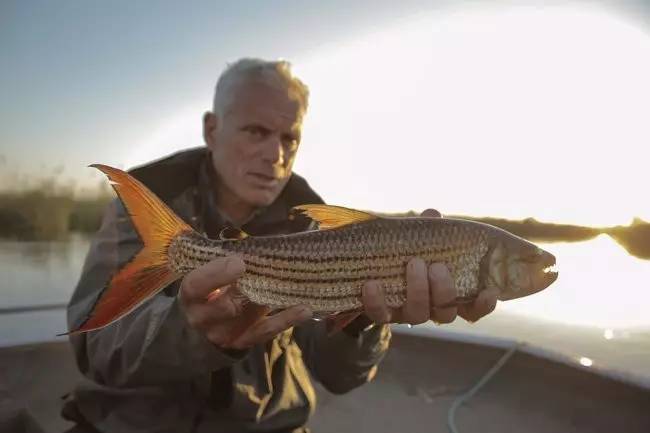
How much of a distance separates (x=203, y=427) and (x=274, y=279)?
1.35 m

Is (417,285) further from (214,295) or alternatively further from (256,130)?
(256,130)

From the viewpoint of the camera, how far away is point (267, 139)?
3752 millimetres

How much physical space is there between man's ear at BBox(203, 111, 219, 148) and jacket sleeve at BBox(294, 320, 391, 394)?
1684mm

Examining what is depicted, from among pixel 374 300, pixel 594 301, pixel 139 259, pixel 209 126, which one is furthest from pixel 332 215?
pixel 594 301

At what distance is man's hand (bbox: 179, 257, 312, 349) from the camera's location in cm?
222

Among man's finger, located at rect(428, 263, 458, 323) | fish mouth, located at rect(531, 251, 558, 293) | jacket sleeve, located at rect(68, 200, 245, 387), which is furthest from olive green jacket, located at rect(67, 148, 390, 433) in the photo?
fish mouth, located at rect(531, 251, 558, 293)

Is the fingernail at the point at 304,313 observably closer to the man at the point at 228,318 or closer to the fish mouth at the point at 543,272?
the man at the point at 228,318

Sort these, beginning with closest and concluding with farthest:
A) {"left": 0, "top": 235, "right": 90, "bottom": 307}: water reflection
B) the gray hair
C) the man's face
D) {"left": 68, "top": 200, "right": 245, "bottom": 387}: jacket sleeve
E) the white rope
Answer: {"left": 68, "top": 200, "right": 245, "bottom": 387}: jacket sleeve
the man's face
the gray hair
the white rope
{"left": 0, "top": 235, "right": 90, "bottom": 307}: water reflection

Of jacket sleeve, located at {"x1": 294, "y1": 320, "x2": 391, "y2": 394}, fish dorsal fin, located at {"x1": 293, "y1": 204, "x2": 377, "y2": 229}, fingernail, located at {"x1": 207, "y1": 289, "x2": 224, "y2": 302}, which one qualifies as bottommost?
jacket sleeve, located at {"x1": 294, "y1": 320, "x2": 391, "y2": 394}

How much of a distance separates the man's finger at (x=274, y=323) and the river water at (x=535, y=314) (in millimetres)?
3502

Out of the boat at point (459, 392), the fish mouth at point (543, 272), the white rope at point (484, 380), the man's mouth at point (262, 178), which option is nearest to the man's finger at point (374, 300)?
the fish mouth at point (543, 272)

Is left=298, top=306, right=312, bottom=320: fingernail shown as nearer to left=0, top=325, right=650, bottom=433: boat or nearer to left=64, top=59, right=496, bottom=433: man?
left=64, top=59, right=496, bottom=433: man

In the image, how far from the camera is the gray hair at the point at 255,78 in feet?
12.6

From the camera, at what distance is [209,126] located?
13.2 ft
